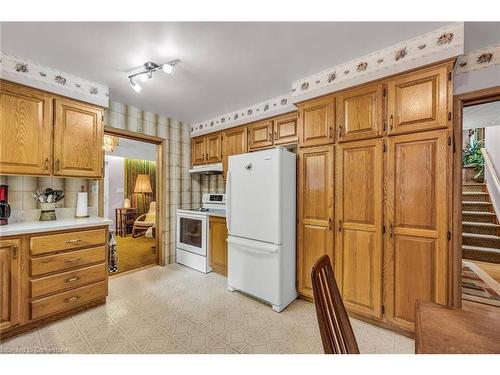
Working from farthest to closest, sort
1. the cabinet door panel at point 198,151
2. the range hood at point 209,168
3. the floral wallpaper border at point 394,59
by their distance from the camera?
the cabinet door panel at point 198,151, the range hood at point 209,168, the floral wallpaper border at point 394,59

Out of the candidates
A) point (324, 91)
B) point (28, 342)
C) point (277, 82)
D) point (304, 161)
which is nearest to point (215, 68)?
point (277, 82)

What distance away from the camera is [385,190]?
1.81m

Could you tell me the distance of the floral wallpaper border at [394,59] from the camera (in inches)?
60.6

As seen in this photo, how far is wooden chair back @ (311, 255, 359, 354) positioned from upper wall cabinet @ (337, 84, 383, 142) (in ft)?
4.62

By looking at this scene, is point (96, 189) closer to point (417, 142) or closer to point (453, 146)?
point (417, 142)

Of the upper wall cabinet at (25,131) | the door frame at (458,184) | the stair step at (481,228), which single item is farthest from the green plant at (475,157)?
the upper wall cabinet at (25,131)

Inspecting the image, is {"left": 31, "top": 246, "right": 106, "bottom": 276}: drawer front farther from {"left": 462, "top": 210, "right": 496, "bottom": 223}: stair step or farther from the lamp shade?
{"left": 462, "top": 210, "right": 496, "bottom": 223}: stair step

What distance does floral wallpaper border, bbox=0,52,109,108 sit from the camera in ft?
6.05

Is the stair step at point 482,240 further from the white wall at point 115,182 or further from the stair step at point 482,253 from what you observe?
the white wall at point 115,182

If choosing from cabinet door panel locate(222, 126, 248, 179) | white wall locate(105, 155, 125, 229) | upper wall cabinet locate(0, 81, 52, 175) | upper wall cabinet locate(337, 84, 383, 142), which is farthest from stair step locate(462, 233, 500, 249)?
white wall locate(105, 155, 125, 229)

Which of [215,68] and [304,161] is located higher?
[215,68]

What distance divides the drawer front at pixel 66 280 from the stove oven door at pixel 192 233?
1217 millimetres

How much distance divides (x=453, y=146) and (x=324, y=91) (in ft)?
3.61

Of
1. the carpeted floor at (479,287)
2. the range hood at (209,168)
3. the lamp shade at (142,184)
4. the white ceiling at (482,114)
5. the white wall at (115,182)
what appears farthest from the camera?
the lamp shade at (142,184)
